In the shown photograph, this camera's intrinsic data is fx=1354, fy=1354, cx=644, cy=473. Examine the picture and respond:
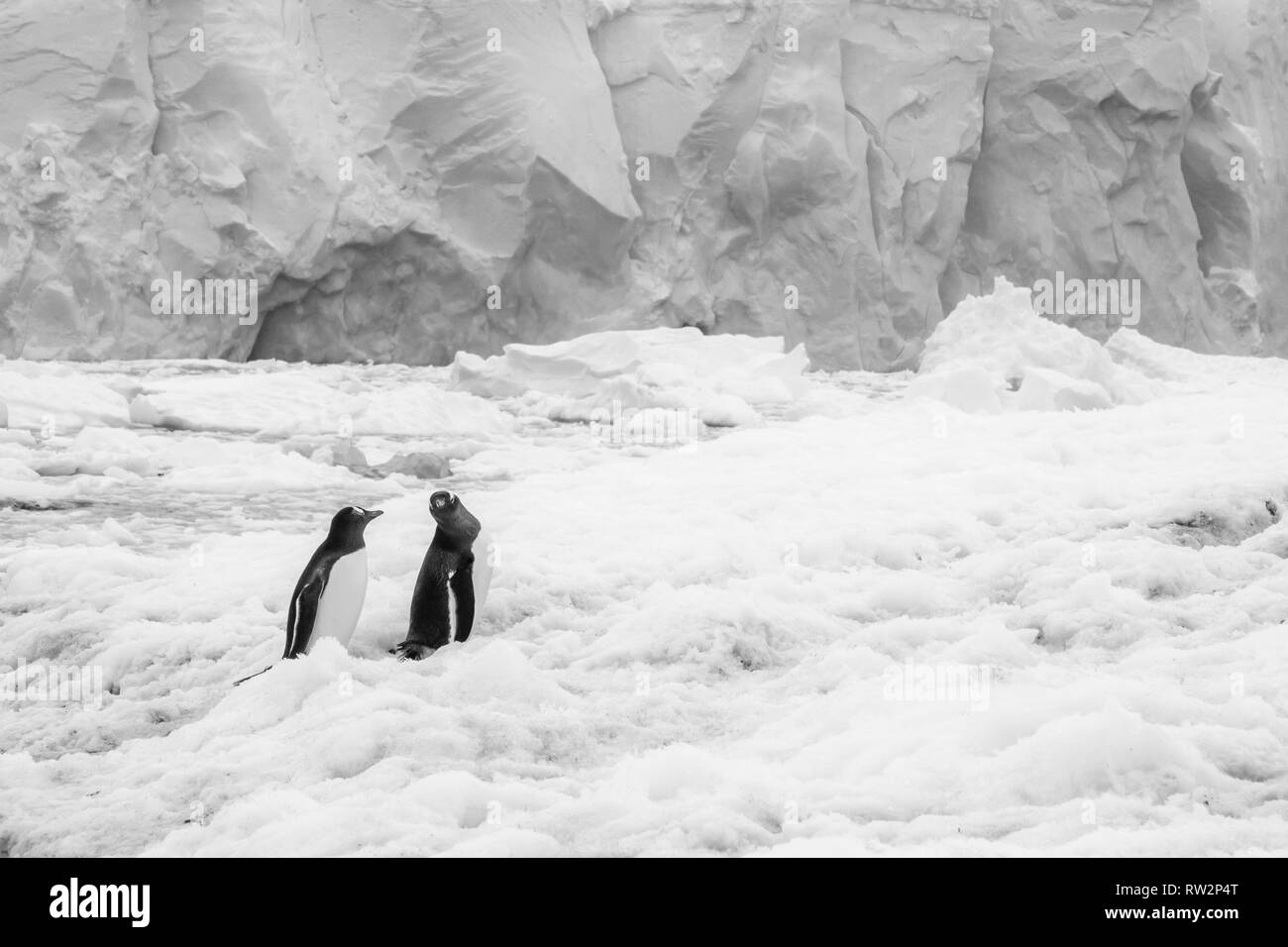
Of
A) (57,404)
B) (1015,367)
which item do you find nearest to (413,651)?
(57,404)

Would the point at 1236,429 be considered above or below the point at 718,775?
above

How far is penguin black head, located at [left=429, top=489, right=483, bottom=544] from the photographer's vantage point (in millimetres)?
3725

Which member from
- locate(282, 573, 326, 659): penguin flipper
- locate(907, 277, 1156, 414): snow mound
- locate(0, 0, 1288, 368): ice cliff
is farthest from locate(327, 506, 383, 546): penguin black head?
locate(0, 0, 1288, 368): ice cliff

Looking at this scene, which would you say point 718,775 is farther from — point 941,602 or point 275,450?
Result: point 275,450

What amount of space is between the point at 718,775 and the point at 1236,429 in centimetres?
448

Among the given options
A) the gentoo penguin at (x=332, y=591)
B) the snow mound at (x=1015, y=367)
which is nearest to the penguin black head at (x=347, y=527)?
the gentoo penguin at (x=332, y=591)

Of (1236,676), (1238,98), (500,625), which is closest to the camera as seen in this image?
(1236,676)

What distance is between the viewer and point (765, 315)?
16312 millimetres

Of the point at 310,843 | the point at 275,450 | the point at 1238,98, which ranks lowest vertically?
the point at 310,843

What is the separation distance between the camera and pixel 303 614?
354 centimetres

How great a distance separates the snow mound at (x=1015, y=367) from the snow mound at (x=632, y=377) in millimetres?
1409

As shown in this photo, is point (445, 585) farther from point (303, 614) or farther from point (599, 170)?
point (599, 170)

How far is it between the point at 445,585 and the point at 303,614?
39cm
